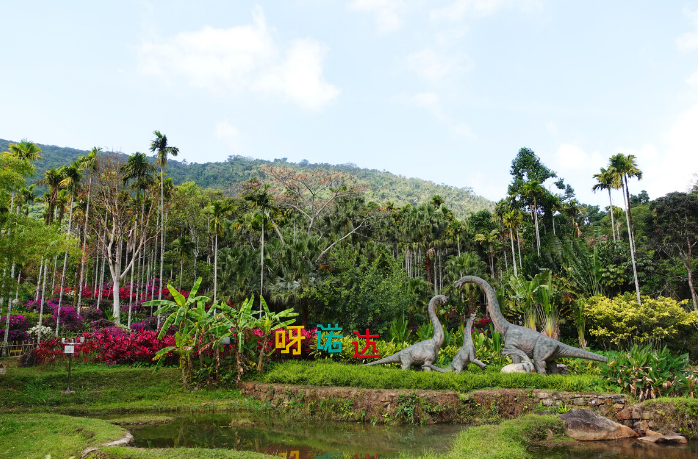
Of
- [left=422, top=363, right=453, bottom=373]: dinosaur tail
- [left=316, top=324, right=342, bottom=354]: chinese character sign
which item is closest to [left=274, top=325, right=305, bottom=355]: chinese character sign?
[left=316, top=324, right=342, bottom=354]: chinese character sign

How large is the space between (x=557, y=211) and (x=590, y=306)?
20.2 m

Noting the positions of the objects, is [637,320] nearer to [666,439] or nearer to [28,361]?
[666,439]

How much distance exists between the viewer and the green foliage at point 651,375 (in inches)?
334

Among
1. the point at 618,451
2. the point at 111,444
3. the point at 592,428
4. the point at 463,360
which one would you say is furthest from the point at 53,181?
the point at 618,451

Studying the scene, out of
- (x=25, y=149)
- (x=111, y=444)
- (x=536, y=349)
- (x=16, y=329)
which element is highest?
(x=25, y=149)

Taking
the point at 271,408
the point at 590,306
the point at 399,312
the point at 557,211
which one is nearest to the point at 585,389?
the point at 271,408

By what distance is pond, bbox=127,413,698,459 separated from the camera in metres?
6.76

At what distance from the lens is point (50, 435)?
6.79 meters

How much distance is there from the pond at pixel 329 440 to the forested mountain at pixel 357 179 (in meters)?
44.3

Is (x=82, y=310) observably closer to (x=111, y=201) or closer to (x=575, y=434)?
(x=111, y=201)

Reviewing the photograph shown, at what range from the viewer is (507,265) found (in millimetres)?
37656

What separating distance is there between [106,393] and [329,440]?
614cm

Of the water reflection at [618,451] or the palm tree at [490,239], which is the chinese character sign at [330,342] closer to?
the water reflection at [618,451]

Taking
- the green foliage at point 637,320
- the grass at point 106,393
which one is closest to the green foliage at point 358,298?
the grass at point 106,393
